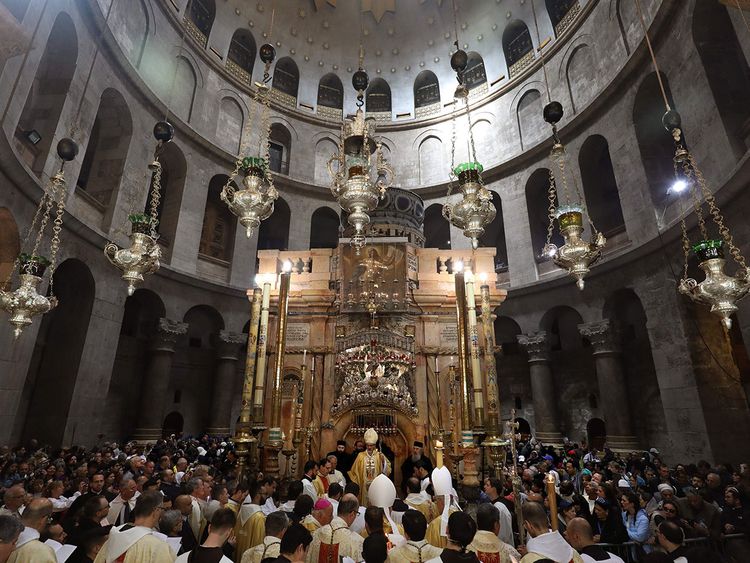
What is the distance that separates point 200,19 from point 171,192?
8.44 m

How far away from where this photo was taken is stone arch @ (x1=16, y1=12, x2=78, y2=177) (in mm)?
10930

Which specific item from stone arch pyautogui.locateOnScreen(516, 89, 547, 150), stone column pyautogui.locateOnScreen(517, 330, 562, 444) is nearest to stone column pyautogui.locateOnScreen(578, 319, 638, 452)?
stone column pyautogui.locateOnScreen(517, 330, 562, 444)

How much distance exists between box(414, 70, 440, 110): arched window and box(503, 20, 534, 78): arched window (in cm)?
422

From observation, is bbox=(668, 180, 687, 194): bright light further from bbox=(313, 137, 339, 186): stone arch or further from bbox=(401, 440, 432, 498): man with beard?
bbox=(313, 137, 339, 186): stone arch

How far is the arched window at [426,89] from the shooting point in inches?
977

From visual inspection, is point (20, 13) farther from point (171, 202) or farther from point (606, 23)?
point (606, 23)

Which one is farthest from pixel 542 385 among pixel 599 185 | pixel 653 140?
pixel 653 140

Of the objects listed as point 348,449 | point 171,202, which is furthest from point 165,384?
point 348,449

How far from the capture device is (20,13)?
8766 millimetres

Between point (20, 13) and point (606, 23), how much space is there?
18269 mm

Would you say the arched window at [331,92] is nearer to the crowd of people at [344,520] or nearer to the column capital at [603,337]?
the column capital at [603,337]

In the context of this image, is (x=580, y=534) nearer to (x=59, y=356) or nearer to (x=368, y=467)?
(x=368, y=467)

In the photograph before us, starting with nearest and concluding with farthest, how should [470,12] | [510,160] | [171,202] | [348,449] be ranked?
1. [348,449]
2. [171,202]
3. [510,160]
4. [470,12]

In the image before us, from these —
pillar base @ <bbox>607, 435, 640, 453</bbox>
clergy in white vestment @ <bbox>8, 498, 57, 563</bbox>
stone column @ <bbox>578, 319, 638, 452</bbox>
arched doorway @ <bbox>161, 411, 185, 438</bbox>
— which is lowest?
clergy in white vestment @ <bbox>8, 498, 57, 563</bbox>
